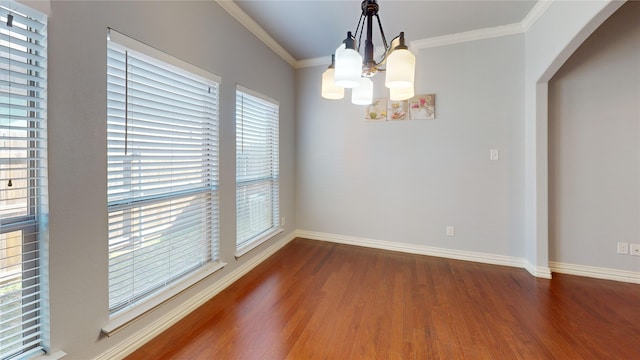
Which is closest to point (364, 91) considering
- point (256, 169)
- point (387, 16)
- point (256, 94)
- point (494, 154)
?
point (387, 16)

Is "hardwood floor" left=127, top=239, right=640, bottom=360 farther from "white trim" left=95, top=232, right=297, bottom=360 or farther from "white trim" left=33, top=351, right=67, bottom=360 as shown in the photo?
"white trim" left=33, top=351, right=67, bottom=360

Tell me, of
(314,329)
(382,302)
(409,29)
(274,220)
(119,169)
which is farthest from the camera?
(274,220)

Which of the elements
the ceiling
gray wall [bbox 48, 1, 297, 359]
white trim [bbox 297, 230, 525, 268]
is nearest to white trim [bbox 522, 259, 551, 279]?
white trim [bbox 297, 230, 525, 268]

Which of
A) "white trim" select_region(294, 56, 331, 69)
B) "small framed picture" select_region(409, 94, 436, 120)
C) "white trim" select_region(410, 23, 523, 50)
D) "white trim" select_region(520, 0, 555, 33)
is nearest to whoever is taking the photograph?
"white trim" select_region(520, 0, 555, 33)

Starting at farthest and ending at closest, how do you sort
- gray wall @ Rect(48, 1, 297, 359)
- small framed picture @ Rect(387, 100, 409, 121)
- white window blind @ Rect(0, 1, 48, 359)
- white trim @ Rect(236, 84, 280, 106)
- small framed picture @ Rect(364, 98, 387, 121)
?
1. small framed picture @ Rect(364, 98, 387, 121)
2. small framed picture @ Rect(387, 100, 409, 121)
3. white trim @ Rect(236, 84, 280, 106)
4. gray wall @ Rect(48, 1, 297, 359)
5. white window blind @ Rect(0, 1, 48, 359)

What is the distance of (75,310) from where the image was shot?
51.5 inches

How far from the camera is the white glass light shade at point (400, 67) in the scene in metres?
1.26

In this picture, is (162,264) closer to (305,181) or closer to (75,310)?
(75,310)

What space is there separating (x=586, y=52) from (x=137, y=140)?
4100mm

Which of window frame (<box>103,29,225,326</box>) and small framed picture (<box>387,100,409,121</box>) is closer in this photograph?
window frame (<box>103,29,225,326</box>)

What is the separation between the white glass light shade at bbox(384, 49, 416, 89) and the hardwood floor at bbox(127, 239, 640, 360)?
5.38 feet

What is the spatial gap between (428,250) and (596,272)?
159 cm

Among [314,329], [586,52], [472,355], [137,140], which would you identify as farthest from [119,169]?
[586,52]

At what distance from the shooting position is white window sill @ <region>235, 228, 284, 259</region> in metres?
2.59
